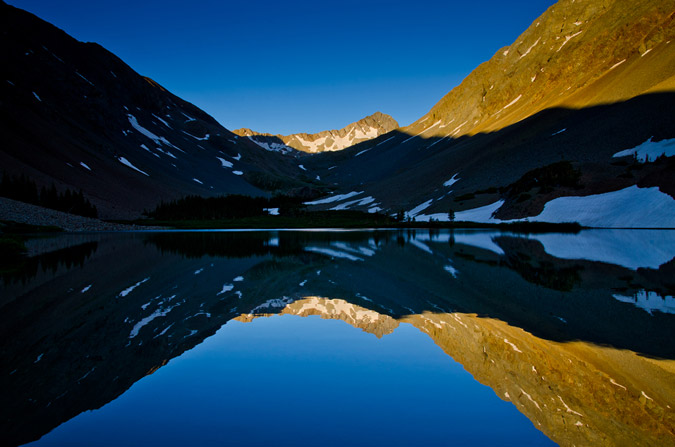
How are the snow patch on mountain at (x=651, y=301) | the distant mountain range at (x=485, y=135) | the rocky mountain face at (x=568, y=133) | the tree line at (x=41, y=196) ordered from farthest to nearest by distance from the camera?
the tree line at (x=41, y=196) < the distant mountain range at (x=485, y=135) < the rocky mountain face at (x=568, y=133) < the snow patch on mountain at (x=651, y=301)

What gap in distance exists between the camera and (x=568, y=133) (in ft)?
279

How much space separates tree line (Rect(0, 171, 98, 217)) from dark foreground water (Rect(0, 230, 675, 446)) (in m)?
70.0

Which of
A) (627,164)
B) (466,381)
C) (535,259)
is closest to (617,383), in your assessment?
(466,381)

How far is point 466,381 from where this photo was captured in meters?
5.86

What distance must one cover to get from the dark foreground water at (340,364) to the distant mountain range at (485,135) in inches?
1878

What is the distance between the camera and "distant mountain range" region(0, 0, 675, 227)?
207 ft

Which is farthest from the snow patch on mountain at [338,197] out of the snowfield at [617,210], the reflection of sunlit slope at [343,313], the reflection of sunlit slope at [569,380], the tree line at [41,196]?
the reflection of sunlit slope at [569,380]

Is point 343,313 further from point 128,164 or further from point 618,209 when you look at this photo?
point 128,164

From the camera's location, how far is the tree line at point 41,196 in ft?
226

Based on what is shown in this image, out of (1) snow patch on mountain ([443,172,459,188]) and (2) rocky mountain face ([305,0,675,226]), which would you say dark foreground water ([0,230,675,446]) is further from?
(1) snow patch on mountain ([443,172,459,188])

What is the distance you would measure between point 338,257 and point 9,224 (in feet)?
157

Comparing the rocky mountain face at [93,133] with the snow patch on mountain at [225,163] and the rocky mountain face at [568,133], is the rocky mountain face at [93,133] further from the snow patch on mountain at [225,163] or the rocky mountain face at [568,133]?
the rocky mountain face at [568,133]

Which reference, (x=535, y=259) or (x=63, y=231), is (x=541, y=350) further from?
(x=63, y=231)

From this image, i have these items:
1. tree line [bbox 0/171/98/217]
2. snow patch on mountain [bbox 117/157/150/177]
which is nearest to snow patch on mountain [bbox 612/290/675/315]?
tree line [bbox 0/171/98/217]
